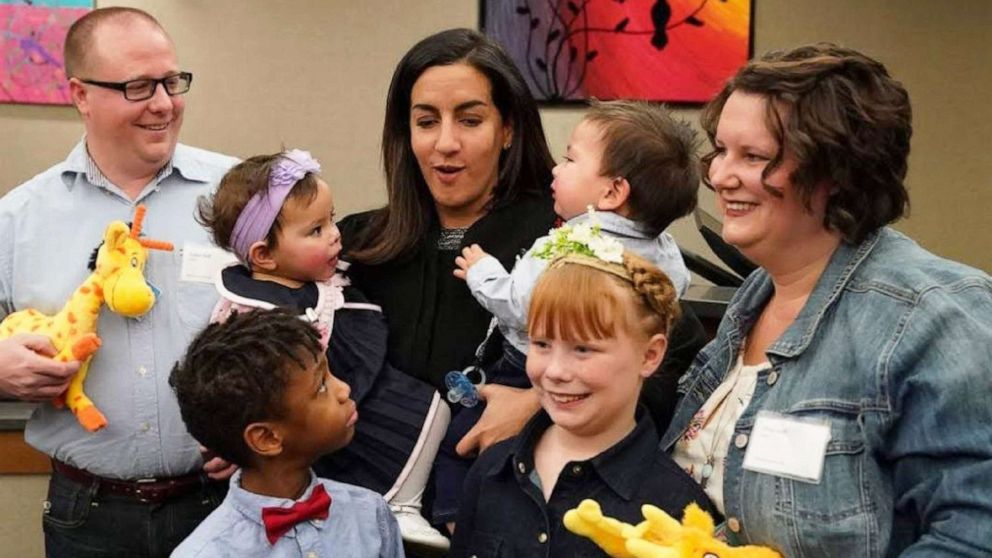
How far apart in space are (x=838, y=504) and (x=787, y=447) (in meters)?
0.12

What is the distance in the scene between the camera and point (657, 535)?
5.57 ft

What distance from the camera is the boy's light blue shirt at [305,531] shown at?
201 centimetres

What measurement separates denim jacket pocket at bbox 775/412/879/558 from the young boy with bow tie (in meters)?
0.87

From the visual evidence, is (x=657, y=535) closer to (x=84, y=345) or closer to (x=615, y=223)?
(x=615, y=223)

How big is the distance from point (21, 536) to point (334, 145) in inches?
89.4

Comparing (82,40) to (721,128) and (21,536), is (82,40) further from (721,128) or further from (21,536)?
(21,536)

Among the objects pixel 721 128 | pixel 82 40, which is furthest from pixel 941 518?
pixel 82 40

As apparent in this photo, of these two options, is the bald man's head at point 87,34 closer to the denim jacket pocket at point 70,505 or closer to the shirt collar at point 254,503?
the denim jacket pocket at point 70,505

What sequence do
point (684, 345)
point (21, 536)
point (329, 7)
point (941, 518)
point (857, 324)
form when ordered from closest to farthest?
point (941, 518)
point (857, 324)
point (684, 345)
point (21, 536)
point (329, 7)

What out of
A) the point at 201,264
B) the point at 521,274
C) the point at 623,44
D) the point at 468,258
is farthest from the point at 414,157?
the point at 623,44

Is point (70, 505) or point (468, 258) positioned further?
point (70, 505)

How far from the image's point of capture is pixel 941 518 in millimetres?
1566

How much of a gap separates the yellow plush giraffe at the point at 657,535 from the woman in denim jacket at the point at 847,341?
3.4 inches

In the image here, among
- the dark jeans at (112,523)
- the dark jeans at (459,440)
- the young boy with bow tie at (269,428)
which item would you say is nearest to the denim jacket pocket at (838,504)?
the dark jeans at (459,440)
